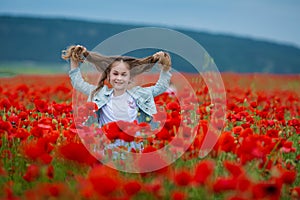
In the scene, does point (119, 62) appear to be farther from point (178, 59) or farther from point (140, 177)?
point (178, 59)

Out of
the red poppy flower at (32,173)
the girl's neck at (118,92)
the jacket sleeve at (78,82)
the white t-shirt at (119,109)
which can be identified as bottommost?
the red poppy flower at (32,173)

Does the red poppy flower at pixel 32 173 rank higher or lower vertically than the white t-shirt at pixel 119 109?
lower

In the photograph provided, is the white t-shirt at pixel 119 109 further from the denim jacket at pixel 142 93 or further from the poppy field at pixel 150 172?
the poppy field at pixel 150 172

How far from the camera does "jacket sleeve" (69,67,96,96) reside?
4.69m

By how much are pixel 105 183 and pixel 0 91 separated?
5.30 m

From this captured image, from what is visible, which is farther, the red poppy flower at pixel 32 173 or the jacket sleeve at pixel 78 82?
the jacket sleeve at pixel 78 82

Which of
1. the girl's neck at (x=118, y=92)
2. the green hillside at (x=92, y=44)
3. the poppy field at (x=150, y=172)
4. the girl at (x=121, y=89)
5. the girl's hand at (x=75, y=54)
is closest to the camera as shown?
the poppy field at (x=150, y=172)

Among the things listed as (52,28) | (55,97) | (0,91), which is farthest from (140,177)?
(52,28)

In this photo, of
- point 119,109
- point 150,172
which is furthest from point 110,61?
point 150,172

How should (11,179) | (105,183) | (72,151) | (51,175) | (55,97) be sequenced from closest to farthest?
1. (105,183)
2. (72,151)
3. (51,175)
4. (11,179)
5. (55,97)

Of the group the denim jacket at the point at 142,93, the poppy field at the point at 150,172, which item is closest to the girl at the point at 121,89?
the denim jacket at the point at 142,93

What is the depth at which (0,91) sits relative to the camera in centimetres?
714

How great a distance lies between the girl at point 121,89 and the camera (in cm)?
473

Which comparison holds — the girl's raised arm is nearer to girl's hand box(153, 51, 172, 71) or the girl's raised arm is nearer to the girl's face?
the girl's face
